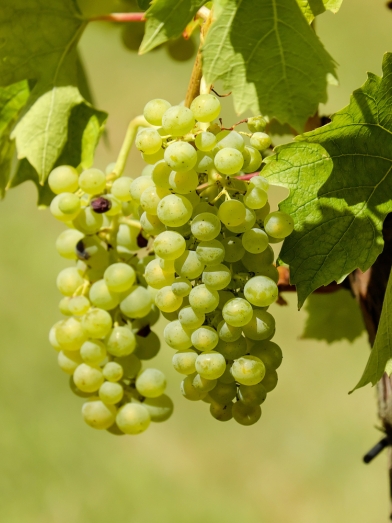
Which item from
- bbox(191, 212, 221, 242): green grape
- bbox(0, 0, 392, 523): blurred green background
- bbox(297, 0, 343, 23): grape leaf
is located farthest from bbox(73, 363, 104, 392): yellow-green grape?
bbox(0, 0, 392, 523): blurred green background

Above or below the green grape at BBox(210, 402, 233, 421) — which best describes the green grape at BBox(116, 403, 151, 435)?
below

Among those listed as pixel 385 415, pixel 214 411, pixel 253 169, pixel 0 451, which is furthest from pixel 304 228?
pixel 0 451

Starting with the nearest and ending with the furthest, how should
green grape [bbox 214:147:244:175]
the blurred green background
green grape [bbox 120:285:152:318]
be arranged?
green grape [bbox 214:147:244:175] → green grape [bbox 120:285:152:318] → the blurred green background

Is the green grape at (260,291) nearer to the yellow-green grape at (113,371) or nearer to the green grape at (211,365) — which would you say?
the green grape at (211,365)

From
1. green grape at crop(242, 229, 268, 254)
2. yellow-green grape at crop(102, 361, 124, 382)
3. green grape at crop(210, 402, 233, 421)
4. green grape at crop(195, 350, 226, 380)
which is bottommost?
yellow-green grape at crop(102, 361, 124, 382)

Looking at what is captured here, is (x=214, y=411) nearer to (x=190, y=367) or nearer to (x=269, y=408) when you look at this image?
(x=190, y=367)

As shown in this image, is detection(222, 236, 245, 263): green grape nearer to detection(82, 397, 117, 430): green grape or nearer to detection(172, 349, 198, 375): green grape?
detection(172, 349, 198, 375): green grape

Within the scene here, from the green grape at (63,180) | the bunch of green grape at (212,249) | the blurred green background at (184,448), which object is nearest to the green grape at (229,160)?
the bunch of green grape at (212,249)
